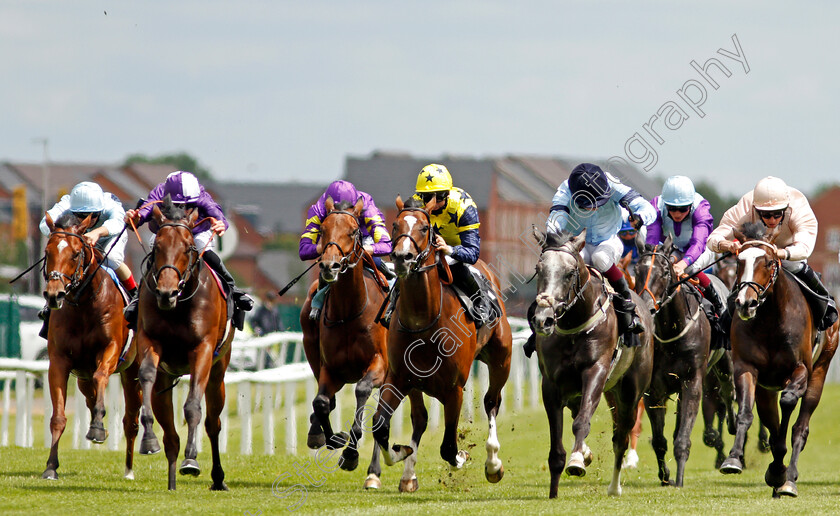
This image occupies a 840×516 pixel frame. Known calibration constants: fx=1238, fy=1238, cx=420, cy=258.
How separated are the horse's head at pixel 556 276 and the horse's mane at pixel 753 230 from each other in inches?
53.6

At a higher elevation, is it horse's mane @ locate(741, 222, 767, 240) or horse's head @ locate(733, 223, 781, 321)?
horse's mane @ locate(741, 222, 767, 240)

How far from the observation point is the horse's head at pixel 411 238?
27.1 feet

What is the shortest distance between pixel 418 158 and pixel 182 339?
72.9 metres

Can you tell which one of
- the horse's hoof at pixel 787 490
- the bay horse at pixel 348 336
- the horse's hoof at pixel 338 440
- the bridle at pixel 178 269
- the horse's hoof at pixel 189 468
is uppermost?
the bridle at pixel 178 269

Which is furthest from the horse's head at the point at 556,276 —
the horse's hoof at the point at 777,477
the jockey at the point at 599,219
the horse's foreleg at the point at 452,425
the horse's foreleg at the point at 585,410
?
the horse's hoof at the point at 777,477

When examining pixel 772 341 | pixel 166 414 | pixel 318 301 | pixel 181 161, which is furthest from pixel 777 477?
pixel 181 161

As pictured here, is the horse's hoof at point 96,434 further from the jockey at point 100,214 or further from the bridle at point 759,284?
the bridle at point 759,284

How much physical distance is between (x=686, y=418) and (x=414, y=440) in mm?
2466

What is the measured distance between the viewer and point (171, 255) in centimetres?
893

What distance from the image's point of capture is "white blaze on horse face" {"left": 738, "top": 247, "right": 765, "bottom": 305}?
8.66 meters

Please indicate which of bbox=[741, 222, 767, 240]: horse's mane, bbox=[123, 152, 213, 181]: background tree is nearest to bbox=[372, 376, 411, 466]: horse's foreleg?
bbox=[741, 222, 767, 240]: horse's mane

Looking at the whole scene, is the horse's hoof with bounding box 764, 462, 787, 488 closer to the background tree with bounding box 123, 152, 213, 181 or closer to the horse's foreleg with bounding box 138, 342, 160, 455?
the horse's foreleg with bounding box 138, 342, 160, 455

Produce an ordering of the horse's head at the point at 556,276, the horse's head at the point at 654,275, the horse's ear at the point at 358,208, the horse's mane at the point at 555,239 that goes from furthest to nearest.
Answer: the horse's head at the point at 654,275, the horse's ear at the point at 358,208, the horse's mane at the point at 555,239, the horse's head at the point at 556,276

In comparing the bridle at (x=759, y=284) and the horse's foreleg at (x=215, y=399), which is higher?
the bridle at (x=759, y=284)
